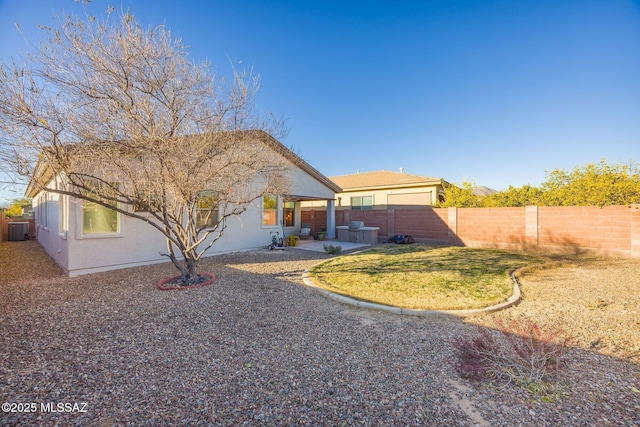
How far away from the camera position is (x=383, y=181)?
65.1 ft

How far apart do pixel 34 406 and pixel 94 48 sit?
5.21 m

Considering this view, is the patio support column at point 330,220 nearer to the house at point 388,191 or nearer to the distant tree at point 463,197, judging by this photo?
the house at point 388,191

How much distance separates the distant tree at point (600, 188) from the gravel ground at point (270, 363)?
24.8ft

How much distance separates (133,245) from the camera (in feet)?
26.2

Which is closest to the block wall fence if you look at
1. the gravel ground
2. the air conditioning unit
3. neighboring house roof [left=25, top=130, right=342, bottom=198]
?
neighboring house roof [left=25, top=130, right=342, bottom=198]

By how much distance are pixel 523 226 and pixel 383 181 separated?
9.62 metres

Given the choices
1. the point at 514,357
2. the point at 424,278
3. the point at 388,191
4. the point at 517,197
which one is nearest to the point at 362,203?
the point at 388,191

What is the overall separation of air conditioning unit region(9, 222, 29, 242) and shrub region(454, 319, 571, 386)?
2433cm

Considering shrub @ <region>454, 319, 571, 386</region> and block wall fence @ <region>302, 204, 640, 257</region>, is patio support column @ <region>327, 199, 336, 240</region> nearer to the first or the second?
block wall fence @ <region>302, 204, 640, 257</region>

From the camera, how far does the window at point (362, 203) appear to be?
20156mm

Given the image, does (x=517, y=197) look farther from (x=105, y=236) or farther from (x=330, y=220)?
(x=105, y=236)

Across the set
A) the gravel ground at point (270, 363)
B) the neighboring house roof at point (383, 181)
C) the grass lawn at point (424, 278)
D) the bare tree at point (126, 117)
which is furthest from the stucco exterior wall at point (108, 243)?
the neighboring house roof at point (383, 181)

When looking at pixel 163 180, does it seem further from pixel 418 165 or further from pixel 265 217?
pixel 418 165

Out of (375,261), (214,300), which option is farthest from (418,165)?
(214,300)
